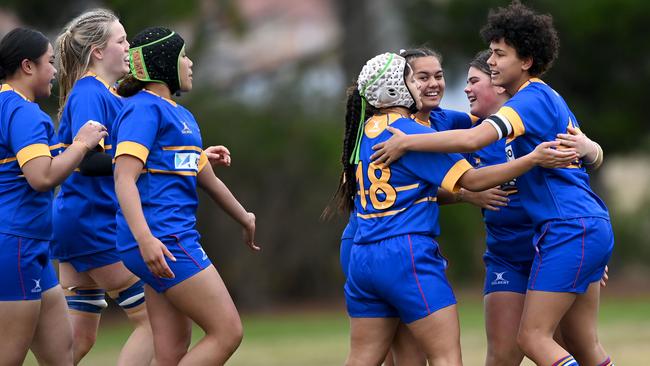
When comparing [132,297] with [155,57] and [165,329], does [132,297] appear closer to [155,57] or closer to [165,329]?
[165,329]

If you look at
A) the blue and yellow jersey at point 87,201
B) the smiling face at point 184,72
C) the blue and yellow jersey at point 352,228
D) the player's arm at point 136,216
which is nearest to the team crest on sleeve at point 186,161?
the player's arm at point 136,216

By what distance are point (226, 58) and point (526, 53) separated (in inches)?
504

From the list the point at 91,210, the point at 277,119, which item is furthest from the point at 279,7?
the point at 91,210

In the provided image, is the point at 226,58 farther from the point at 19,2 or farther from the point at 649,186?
the point at 649,186

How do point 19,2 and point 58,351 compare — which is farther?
point 19,2

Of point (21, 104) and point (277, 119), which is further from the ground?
point (21, 104)

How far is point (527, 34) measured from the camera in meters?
5.32

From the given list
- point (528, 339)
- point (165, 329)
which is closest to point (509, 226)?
point (528, 339)

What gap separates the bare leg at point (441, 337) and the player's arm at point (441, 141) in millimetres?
791

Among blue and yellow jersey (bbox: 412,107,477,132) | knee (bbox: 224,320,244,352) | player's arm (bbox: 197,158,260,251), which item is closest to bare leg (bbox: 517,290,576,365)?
blue and yellow jersey (bbox: 412,107,477,132)

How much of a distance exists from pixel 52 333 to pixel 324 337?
7492 mm

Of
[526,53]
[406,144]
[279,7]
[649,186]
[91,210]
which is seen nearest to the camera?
[406,144]

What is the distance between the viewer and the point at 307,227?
1555cm

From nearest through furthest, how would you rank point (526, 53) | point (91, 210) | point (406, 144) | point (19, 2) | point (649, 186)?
point (406, 144), point (526, 53), point (91, 210), point (19, 2), point (649, 186)
